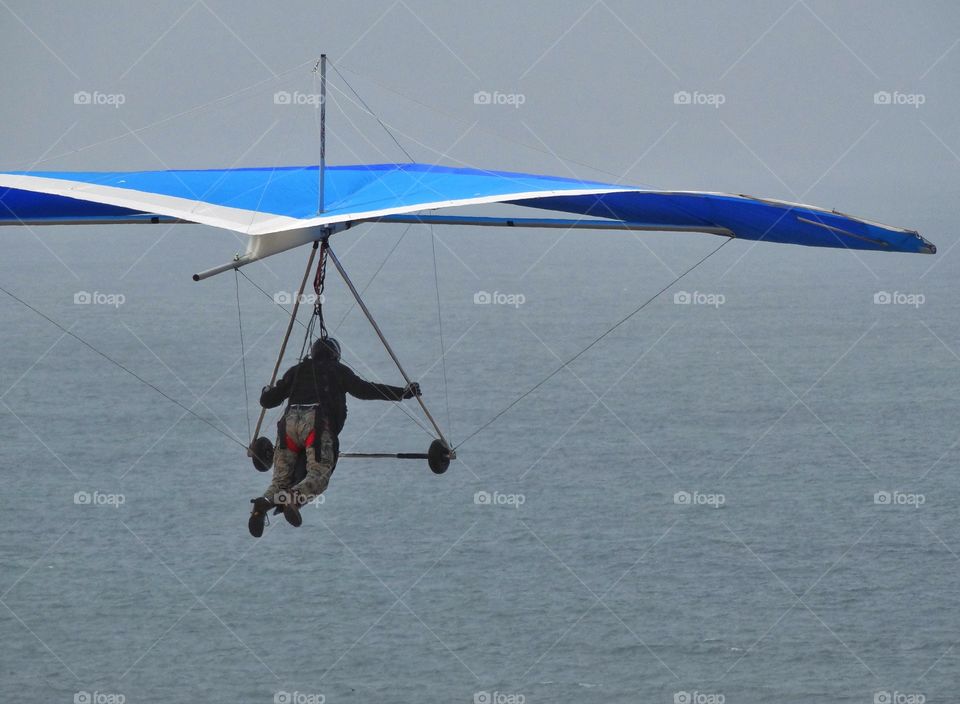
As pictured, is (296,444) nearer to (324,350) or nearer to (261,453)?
(324,350)

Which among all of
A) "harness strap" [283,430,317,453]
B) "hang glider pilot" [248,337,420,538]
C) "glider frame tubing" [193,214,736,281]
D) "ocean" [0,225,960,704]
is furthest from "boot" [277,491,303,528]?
"ocean" [0,225,960,704]

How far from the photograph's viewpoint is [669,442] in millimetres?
101062

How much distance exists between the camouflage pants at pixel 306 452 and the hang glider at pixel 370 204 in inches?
83.8

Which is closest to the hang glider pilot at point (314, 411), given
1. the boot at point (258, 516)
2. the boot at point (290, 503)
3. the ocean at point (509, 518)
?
the boot at point (290, 503)

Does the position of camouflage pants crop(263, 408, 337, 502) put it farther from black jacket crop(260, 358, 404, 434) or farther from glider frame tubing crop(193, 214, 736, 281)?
glider frame tubing crop(193, 214, 736, 281)

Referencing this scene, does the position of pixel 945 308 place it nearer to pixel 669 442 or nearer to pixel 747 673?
pixel 669 442

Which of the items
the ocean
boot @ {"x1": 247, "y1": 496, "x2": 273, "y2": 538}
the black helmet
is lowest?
boot @ {"x1": 247, "y1": 496, "x2": 273, "y2": 538}

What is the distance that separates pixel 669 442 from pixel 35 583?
38.0m

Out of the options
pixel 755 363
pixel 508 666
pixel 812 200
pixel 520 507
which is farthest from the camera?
pixel 812 200

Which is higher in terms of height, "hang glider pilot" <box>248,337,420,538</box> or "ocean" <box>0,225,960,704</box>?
"ocean" <box>0,225,960,704</box>

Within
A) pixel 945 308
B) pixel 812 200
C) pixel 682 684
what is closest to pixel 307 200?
pixel 682 684

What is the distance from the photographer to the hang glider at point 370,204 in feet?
66.2

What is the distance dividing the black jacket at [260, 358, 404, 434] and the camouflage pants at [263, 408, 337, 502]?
0.18 metres

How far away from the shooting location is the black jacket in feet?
69.3
